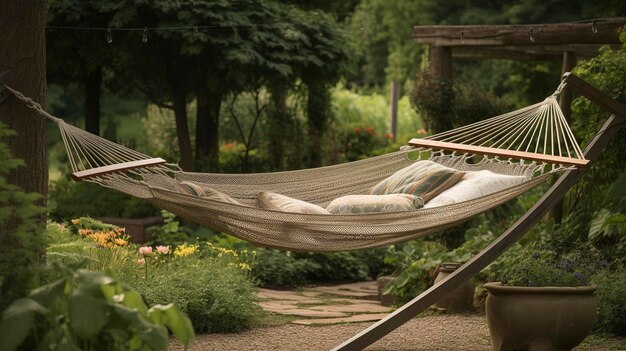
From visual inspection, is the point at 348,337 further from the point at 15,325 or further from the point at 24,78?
the point at 15,325

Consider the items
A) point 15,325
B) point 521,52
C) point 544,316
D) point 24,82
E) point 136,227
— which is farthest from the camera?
point 521,52

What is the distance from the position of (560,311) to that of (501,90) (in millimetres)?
15324

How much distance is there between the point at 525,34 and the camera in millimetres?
7555

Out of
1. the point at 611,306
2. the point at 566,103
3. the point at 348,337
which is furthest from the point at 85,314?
the point at 566,103

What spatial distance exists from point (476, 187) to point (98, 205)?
4.45 meters

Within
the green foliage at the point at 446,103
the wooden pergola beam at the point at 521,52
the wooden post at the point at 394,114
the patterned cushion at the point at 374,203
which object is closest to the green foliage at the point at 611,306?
the patterned cushion at the point at 374,203

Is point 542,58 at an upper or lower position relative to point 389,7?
lower

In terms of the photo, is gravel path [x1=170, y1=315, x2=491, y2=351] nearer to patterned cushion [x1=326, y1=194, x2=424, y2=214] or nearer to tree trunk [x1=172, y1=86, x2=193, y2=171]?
patterned cushion [x1=326, y1=194, x2=424, y2=214]

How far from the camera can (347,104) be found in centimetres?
1364

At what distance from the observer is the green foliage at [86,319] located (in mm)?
2691

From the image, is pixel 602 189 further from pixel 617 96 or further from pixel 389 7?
pixel 389 7

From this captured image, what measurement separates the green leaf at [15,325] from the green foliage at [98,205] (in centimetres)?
583

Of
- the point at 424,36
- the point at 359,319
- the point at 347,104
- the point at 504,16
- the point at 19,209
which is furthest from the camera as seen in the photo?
the point at 504,16

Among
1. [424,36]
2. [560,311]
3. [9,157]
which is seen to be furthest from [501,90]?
[9,157]
